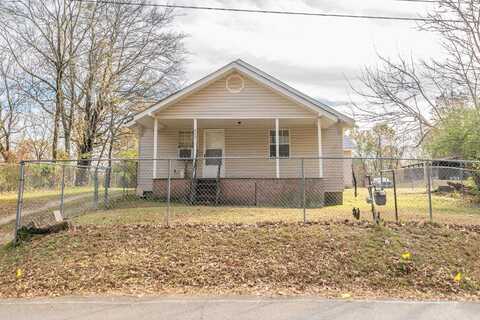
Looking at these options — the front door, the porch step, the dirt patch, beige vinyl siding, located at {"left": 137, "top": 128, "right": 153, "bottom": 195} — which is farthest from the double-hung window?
the dirt patch

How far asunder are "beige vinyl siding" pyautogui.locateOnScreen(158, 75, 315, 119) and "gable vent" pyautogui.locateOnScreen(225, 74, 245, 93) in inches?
4.9

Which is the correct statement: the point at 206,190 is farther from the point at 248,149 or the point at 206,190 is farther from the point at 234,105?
the point at 234,105

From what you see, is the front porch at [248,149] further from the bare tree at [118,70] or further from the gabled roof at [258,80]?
the bare tree at [118,70]

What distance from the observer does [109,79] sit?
19.8 metres

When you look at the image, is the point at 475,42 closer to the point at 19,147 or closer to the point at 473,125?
the point at 473,125

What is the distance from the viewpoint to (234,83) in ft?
38.8

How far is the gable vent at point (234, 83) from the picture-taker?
464 inches

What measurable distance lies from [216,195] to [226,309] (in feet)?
22.2

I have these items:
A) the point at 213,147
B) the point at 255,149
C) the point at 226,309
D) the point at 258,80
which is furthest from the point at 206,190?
the point at 226,309

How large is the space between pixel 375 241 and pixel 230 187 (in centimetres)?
595

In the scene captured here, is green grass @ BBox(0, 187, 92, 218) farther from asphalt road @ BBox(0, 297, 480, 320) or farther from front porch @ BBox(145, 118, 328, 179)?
asphalt road @ BBox(0, 297, 480, 320)

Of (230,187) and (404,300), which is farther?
(230,187)

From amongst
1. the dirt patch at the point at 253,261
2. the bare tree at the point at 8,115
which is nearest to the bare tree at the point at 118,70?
the bare tree at the point at 8,115

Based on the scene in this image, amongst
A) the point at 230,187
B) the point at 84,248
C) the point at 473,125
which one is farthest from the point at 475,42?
the point at 84,248
